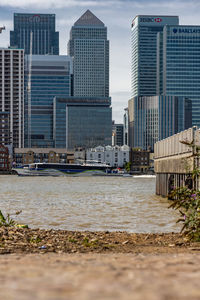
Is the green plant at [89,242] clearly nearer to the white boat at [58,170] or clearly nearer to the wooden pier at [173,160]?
the wooden pier at [173,160]

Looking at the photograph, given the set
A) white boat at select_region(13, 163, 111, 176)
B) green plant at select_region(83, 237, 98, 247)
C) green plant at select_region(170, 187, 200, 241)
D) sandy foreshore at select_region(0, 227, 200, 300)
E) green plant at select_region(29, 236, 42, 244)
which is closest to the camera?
sandy foreshore at select_region(0, 227, 200, 300)

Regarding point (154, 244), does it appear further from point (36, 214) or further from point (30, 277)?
point (36, 214)

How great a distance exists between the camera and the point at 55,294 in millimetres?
4977

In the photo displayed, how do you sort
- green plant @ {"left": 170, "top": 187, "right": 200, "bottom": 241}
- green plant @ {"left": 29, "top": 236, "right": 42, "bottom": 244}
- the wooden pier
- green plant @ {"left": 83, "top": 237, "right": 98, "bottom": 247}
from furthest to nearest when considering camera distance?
the wooden pier
green plant @ {"left": 170, "top": 187, "right": 200, "bottom": 241}
green plant @ {"left": 29, "top": 236, "right": 42, "bottom": 244}
green plant @ {"left": 83, "top": 237, "right": 98, "bottom": 247}

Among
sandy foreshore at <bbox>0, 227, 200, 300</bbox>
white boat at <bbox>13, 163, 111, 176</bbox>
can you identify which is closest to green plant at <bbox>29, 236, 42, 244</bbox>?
sandy foreshore at <bbox>0, 227, 200, 300</bbox>

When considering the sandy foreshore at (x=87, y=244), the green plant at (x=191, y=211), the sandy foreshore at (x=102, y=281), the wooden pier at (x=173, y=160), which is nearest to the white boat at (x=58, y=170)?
the wooden pier at (x=173, y=160)

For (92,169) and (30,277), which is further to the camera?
(92,169)

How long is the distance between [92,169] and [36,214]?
129m

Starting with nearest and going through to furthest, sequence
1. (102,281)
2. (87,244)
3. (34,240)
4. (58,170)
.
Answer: (102,281), (87,244), (34,240), (58,170)

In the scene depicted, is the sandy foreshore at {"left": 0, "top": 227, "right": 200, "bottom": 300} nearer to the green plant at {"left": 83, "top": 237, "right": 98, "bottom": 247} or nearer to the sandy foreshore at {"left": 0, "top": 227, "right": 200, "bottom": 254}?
Result: the sandy foreshore at {"left": 0, "top": 227, "right": 200, "bottom": 254}

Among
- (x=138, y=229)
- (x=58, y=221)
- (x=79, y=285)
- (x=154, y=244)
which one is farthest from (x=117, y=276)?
(x=58, y=221)

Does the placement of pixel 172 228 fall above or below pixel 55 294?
below

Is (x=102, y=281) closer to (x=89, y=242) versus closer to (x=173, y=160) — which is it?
(x=89, y=242)

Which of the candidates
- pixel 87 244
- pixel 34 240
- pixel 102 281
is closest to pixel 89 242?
pixel 87 244
